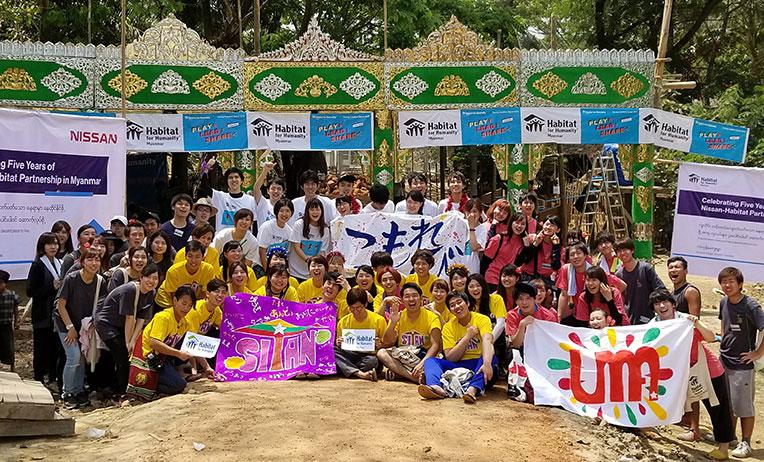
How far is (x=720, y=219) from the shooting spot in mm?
10422

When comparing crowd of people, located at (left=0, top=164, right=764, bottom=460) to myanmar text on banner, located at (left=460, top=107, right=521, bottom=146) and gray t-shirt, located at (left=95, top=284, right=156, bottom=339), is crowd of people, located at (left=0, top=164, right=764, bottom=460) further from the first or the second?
myanmar text on banner, located at (left=460, top=107, right=521, bottom=146)

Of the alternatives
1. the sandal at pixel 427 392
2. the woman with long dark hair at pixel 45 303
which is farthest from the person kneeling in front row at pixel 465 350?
the woman with long dark hair at pixel 45 303

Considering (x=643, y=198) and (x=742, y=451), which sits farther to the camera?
(x=643, y=198)

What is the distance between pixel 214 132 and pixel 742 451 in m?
8.07

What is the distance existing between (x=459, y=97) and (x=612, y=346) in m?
6.31

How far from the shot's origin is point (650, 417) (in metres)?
7.69

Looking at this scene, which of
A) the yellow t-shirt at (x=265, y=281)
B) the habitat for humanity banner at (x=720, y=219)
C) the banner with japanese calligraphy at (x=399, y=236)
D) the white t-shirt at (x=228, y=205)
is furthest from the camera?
the white t-shirt at (x=228, y=205)

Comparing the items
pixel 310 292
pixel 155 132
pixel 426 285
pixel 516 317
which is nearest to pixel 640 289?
pixel 516 317

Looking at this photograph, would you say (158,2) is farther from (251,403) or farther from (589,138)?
(251,403)

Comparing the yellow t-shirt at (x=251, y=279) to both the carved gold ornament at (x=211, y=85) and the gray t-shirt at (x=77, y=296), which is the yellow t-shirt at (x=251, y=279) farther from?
the carved gold ornament at (x=211, y=85)

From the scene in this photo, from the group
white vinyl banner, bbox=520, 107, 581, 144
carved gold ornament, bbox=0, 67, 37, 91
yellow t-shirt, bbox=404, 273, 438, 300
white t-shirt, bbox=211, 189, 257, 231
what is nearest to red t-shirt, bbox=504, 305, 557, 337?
yellow t-shirt, bbox=404, 273, 438, 300

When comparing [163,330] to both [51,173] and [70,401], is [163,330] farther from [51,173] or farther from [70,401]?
[51,173]

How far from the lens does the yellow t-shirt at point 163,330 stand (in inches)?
316

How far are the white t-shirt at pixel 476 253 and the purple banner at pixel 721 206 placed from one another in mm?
2547
